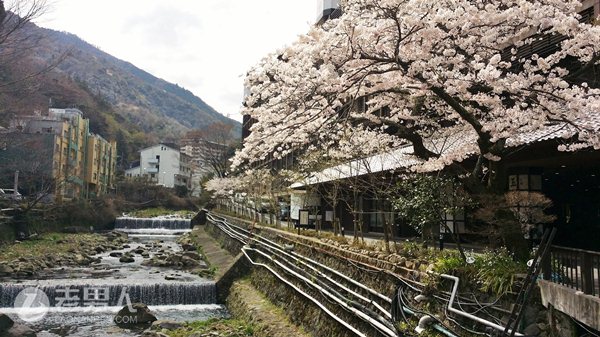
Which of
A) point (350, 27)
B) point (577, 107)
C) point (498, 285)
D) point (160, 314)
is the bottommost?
point (160, 314)

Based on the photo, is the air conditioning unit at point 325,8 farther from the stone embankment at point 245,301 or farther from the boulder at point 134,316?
the boulder at point 134,316

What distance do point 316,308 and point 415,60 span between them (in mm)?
7002

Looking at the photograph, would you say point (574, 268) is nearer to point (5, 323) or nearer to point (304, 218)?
point (5, 323)

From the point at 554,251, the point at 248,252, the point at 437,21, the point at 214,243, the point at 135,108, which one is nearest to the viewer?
the point at 554,251

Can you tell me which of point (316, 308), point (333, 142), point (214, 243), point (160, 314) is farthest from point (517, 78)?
point (214, 243)

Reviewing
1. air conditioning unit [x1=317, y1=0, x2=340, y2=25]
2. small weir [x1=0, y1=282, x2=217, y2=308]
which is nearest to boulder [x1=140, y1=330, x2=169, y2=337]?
small weir [x1=0, y1=282, x2=217, y2=308]

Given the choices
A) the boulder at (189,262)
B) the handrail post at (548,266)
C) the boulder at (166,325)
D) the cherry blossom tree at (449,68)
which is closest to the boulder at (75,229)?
the boulder at (189,262)

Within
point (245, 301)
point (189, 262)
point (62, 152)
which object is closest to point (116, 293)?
point (245, 301)

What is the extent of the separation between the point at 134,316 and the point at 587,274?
1400cm

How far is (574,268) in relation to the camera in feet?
18.1

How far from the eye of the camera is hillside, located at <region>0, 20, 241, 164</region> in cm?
2272

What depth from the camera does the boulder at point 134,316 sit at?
1523cm

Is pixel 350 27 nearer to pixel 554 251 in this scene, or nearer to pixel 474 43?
→ pixel 474 43

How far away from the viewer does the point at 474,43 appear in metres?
7.96
